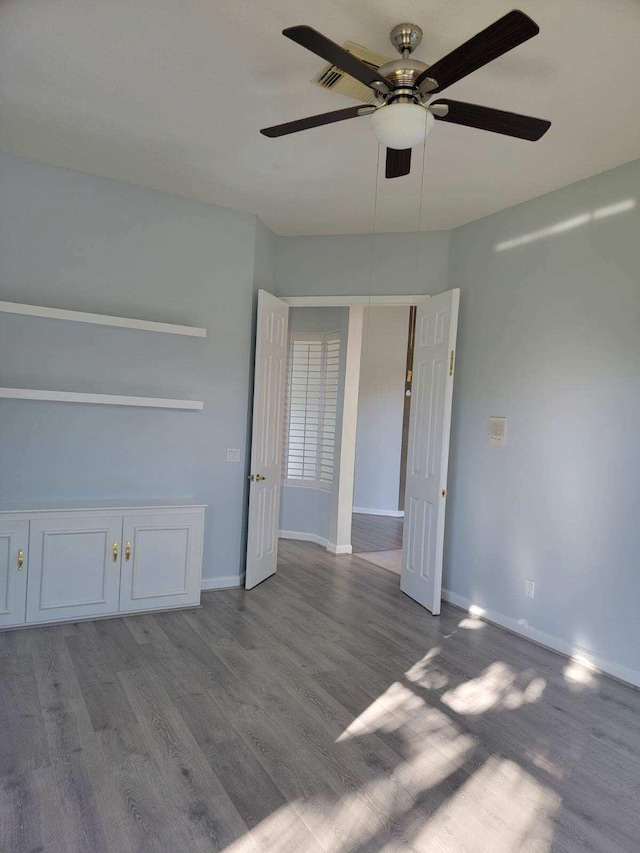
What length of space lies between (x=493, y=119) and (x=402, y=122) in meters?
0.40

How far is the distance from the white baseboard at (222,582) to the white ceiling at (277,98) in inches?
118

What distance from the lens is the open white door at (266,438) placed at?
468cm

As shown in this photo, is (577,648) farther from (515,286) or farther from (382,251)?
(382,251)

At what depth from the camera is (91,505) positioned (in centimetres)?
391

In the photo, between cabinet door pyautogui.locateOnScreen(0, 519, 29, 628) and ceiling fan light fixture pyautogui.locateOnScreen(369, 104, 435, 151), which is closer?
ceiling fan light fixture pyautogui.locateOnScreen(369, 104, 435, 151)

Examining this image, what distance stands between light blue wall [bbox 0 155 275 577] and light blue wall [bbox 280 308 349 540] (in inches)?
67.6

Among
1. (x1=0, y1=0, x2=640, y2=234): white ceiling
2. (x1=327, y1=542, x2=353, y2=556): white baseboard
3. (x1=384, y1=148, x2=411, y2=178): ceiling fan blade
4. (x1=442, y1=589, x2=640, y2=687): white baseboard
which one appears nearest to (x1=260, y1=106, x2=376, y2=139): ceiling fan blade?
(x1=384, y1=148, x2=411, y2=178): ceiling fan blade

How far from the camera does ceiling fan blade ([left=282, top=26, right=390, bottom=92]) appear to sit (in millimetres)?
1789

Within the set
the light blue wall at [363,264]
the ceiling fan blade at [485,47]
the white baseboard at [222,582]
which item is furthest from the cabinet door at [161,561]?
the ceiling fan blade at [485,47]

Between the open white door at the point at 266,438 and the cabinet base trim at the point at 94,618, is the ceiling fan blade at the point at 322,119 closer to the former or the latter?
the open white door at the point at 266,438

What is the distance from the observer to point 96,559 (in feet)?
12.6

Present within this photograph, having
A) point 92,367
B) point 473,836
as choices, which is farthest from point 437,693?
point 92,367

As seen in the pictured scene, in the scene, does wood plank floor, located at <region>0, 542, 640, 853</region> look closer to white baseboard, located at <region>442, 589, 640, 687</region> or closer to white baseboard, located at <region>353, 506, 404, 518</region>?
white baseboard, located at <region>442, 589, 640, 687</region>

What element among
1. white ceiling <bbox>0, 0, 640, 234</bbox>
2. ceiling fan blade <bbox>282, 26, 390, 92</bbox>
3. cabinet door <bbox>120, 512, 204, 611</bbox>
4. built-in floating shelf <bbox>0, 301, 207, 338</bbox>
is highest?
white ceiling <bbox>0, 0, 640, 234</bbox>
